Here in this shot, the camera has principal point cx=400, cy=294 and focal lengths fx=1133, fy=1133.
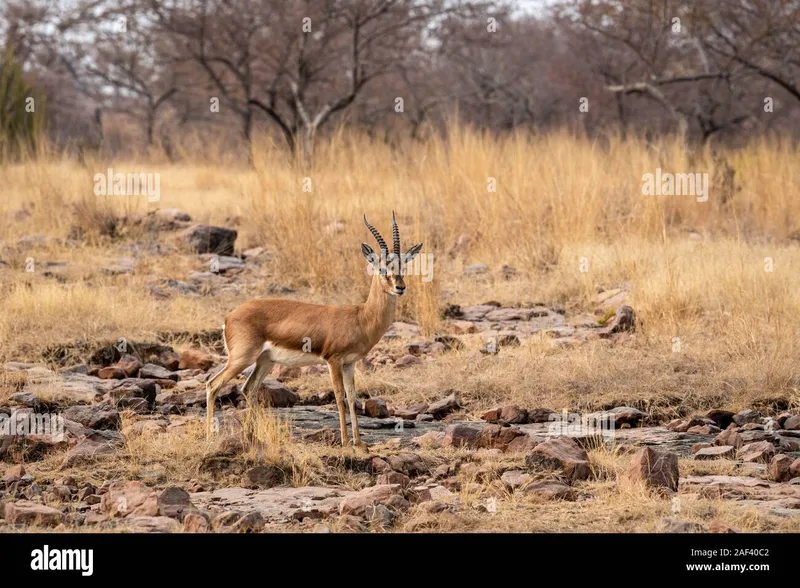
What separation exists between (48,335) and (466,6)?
13470mm

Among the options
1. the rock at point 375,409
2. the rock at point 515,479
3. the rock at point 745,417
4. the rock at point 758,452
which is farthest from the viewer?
the rock at point 375,409

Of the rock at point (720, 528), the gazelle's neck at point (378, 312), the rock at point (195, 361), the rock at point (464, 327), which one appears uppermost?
the gazelle's neck at point (378, 312)

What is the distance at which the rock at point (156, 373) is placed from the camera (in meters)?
8.12

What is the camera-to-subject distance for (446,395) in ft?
25.3

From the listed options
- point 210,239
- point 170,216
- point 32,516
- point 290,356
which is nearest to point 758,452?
point 290,356

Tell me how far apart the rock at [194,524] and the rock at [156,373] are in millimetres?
3306

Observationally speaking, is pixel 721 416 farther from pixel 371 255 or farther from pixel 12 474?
pixel 12 474

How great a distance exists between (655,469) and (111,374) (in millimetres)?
4137

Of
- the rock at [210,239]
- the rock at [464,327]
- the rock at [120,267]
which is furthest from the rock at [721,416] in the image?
the rock at [210,239]

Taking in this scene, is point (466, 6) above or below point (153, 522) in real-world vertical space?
above

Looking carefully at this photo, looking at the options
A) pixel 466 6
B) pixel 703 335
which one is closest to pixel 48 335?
pixel 703 335

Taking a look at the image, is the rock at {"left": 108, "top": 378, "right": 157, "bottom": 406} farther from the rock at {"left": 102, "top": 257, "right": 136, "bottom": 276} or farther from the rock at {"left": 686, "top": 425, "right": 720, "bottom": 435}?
the rock at {"left": 102, "top": 257, "right": 136, "bottom": 276}

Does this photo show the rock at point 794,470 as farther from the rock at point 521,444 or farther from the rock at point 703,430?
the rock at point 521,444

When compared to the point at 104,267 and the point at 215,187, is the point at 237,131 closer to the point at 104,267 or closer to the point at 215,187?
the point at 215,187
